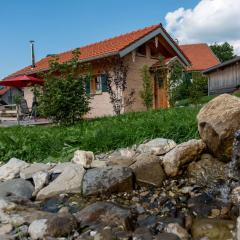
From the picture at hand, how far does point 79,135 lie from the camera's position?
7.38 m

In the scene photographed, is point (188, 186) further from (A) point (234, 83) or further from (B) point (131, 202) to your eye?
(A) point (234, 83)

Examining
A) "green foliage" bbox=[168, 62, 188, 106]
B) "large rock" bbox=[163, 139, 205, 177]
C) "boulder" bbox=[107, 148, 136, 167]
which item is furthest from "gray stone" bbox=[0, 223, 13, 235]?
"green foliage" bbox=[168, 62, 188, 106]

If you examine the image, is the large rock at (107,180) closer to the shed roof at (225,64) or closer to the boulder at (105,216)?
the boulder at (105,216)

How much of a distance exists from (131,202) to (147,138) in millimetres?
1930

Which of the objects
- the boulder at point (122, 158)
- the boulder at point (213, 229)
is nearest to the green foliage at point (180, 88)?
the boulder at point (122, 158)

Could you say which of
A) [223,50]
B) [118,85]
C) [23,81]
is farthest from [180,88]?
[223,50]

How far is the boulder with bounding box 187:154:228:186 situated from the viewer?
5.46 meters

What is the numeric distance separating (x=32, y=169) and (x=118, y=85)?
8.24 m

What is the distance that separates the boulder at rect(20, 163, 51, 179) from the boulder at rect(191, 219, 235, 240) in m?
2.82

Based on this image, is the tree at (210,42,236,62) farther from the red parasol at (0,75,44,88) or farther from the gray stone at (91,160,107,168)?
the gray stone at (91,160,107,168)

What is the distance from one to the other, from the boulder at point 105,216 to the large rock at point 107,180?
2.30ft

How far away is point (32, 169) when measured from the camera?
5965mm

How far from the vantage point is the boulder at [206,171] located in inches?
215

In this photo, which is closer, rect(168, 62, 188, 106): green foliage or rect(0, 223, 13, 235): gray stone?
rect(0, 223, 13, 235): gray stone
